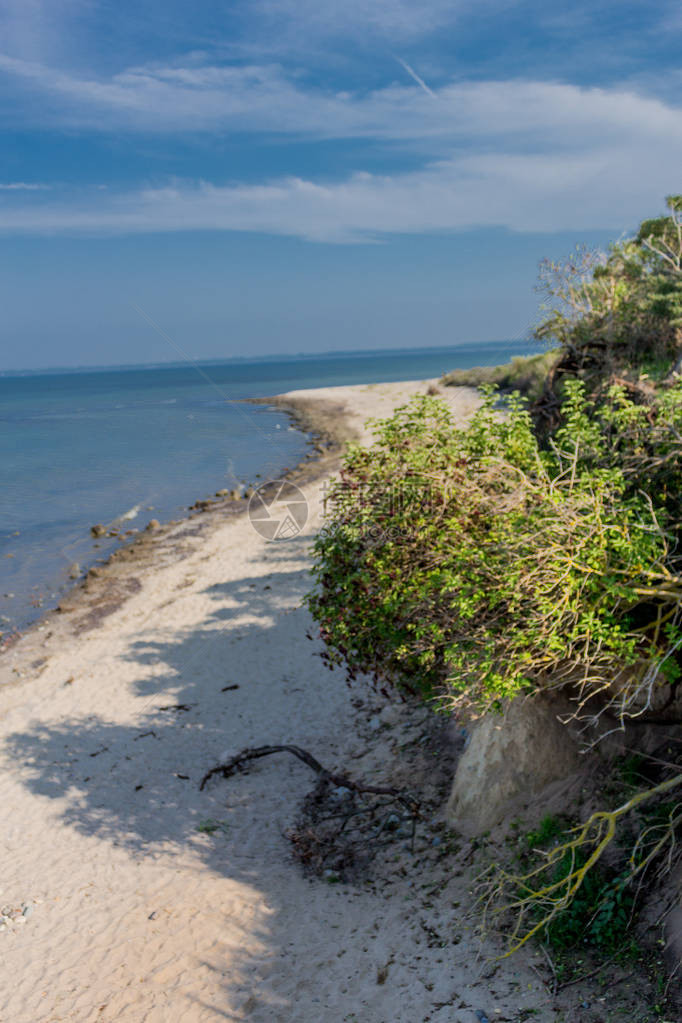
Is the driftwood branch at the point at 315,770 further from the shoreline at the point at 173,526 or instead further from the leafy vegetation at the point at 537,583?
the shoreline at the point at 173,526

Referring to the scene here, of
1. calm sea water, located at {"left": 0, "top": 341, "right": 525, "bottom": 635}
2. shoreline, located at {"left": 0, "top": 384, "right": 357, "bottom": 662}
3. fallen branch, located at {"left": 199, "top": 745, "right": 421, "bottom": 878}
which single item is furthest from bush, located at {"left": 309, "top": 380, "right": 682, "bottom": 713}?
shoreline, located at {"left": 0, "top": 384, "right": 357, "bottom": 662}

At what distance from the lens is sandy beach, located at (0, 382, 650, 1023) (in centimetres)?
768

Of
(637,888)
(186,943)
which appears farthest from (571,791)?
(186,943)

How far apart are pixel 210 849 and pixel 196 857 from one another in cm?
27

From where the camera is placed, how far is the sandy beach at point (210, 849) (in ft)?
25.2

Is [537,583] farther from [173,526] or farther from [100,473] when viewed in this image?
[100,473]

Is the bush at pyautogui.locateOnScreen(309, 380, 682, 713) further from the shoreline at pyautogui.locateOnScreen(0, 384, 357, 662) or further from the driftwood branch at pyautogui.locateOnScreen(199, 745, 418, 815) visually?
the shoreline at pyautogui.locateOnScreen(0, 384, 357, 662)

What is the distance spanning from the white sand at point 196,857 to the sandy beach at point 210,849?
0.03 meters

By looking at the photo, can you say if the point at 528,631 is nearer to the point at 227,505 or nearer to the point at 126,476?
the point at 227,505

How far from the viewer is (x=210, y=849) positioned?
1081cm

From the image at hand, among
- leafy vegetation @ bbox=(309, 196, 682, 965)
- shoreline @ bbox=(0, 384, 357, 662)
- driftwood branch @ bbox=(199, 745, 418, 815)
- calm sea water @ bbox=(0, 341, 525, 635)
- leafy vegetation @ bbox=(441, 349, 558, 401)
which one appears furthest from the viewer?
leafy vegetation @ bbox=(441, 349, 558, 401)

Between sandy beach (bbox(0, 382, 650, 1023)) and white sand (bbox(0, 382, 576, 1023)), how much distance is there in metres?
0.03

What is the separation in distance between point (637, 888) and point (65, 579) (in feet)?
72.9

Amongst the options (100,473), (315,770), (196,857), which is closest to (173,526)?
(100,473)
